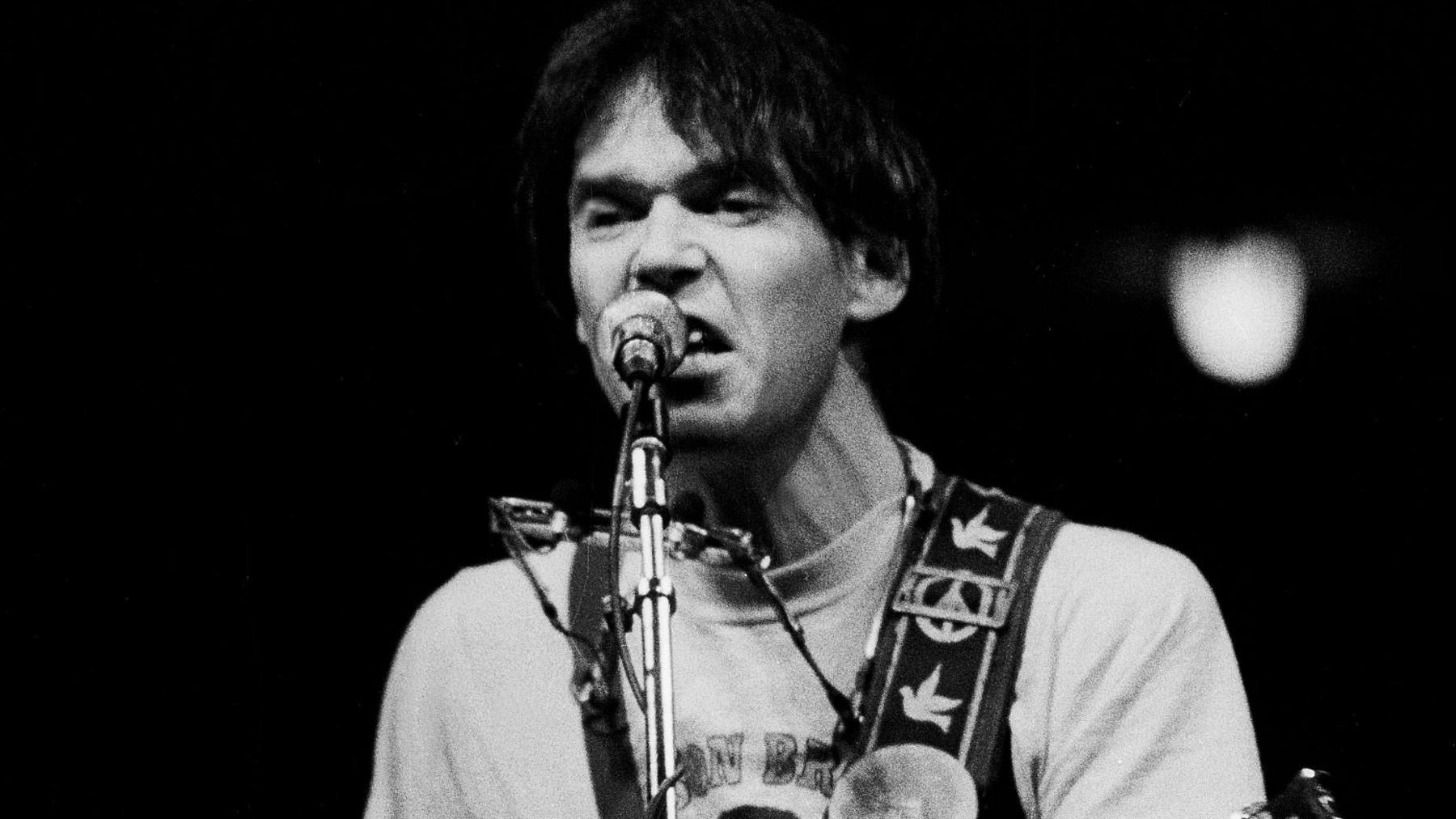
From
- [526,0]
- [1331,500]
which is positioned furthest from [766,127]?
[1331,500]

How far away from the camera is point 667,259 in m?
2.19

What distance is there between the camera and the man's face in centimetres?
219

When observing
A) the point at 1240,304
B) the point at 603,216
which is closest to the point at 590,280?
the point at 603,216

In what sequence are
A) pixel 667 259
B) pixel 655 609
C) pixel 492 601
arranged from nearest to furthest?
pixel 655 609, pixel 667 259, pixel 492 601

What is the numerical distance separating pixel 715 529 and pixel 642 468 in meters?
0.64

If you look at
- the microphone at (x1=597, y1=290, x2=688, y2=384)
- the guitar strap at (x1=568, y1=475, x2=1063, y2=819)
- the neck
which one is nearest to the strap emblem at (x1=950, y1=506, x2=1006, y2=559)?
the guitar strap at (x1=568, y1=475, x2=1063, y2=819)

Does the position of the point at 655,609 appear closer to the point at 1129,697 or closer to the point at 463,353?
the point at 1129,697

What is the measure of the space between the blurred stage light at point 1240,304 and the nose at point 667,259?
0.87 metres

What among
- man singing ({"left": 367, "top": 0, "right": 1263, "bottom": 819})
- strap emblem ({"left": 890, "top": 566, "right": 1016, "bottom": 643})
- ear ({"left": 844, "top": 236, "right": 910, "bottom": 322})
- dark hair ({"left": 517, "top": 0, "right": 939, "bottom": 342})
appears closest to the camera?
man singing ({"left": 367, "top": 0, "right": 1263, "bottom": 819})

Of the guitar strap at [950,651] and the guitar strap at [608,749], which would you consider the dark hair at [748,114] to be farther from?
the guitar strap at [608,749]

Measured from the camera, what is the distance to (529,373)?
→ 2.65 meters

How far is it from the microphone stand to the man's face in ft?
1.69

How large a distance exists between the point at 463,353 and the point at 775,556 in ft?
2.07

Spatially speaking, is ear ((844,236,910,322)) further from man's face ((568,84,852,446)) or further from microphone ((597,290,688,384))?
microphone ((597,290,688,384))
